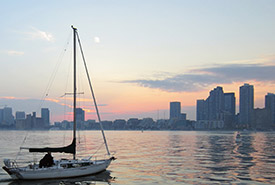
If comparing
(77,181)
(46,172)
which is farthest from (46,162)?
(77,181)

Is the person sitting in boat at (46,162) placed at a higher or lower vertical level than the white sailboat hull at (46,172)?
higher

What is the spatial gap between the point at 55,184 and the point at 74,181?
6.85 ft

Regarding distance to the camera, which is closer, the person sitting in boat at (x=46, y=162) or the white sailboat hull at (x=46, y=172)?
the white sailboat hull at (x=46, y=172)

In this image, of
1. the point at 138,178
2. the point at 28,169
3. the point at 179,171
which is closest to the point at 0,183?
the point at 28,169

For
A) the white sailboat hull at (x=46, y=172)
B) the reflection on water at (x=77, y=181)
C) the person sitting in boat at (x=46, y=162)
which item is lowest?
the reflection on water at (x=77, y=181)

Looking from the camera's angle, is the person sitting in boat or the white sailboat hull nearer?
the white sailboat hull

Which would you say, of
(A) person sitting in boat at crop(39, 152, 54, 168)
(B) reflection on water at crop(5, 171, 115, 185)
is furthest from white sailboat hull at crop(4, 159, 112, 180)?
(A) person sitting in boat at crop(39, 152, 54, 168)

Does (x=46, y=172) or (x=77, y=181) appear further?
(x=77, y=181)

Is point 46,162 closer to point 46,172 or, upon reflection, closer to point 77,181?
point 46,172

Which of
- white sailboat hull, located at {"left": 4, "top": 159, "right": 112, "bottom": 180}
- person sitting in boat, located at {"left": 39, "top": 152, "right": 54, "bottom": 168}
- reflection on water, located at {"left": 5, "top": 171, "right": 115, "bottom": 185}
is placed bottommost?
reflection on water, located at {"left": 5, "top": 171, "right": 115, "bottom": 185}

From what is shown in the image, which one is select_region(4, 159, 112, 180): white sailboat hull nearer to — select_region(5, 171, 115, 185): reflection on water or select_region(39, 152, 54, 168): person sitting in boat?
select_region(5, 171, 115, 185): reflection on water

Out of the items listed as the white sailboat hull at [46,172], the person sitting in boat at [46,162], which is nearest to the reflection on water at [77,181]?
the white sailboat hull at [46,172]

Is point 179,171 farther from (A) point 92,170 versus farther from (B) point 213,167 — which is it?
(A) point 92,170

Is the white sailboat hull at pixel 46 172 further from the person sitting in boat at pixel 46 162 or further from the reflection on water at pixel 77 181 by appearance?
the person sitting in boat at pixel 46 162
